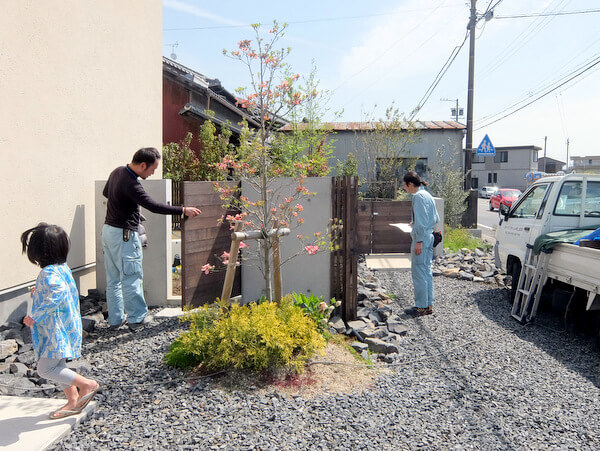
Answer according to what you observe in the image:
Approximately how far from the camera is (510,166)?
4922cm

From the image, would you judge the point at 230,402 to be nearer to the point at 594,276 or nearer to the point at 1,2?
the point at 594,276

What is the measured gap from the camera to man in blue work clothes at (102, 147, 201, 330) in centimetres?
467

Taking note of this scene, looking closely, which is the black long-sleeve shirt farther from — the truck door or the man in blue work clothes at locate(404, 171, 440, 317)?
the truck door

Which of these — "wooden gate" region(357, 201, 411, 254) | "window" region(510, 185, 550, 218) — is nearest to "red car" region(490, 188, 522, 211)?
"wooden gate" region(357, 201, 411, 254)

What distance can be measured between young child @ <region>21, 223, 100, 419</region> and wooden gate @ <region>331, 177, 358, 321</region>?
2944 mm

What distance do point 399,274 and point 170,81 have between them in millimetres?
9765

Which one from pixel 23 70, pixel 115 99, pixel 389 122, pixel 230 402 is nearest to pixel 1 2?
pixel 23 70

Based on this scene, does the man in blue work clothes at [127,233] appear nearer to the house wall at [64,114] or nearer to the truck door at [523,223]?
the house wall at [64,114]

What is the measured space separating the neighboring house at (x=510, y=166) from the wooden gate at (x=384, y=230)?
1582 inches

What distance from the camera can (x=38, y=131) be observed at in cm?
510

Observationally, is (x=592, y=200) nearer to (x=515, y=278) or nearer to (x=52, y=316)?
(x=515, y=278)

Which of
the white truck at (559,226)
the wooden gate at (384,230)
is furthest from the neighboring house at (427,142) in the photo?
the white truck at (559,226)

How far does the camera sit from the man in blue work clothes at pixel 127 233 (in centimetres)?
467

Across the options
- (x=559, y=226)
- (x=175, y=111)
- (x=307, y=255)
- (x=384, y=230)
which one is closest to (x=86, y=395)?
(x=307, y=255)
